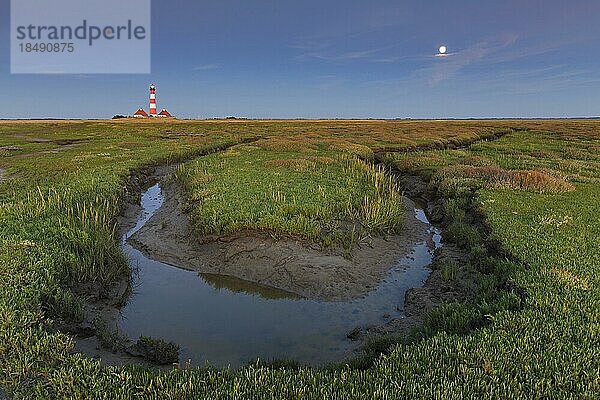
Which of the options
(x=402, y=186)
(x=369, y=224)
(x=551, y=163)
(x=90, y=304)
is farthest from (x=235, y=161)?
(x=551, y=163)

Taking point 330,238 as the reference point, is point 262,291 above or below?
below

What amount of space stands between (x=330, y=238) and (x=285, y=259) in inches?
78.6

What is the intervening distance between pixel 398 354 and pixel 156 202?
67.4 ft

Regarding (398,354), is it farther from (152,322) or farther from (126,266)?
(126,266)

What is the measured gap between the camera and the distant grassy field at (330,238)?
7.02 metres

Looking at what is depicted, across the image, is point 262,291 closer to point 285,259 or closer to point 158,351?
point 285,259

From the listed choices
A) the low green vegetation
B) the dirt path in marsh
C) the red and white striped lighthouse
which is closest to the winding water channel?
the dirt path in marsh

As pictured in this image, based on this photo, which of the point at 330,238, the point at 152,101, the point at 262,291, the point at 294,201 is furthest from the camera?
the point at 152,101

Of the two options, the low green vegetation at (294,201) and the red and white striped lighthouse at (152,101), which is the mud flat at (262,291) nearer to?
the low green vegetation at (294,201)

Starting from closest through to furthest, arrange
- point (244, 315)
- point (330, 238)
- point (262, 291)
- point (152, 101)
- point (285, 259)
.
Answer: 1. point (244, 315)
2. point (262, 291)
3. point (285, 259)
4. point (330, 238)
5. point (152, 101)

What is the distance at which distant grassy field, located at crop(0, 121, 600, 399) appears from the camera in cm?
702

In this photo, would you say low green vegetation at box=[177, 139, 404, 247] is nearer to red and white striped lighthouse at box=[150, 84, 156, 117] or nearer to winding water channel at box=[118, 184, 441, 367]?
winding water channel at box=[118, 184, 441, 367]

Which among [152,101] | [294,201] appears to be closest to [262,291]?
[294,201]

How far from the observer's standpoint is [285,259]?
588 inches
